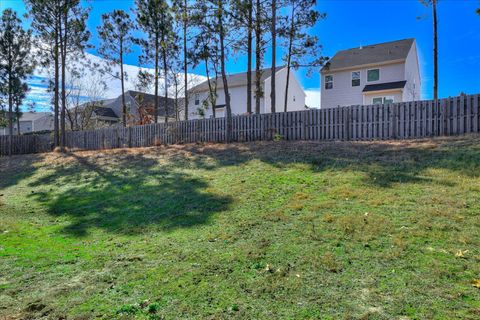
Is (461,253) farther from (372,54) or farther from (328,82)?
(372,54)

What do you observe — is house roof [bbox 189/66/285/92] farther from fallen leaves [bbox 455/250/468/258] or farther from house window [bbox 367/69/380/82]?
fallen leaves [bbox 455/250/468/258]

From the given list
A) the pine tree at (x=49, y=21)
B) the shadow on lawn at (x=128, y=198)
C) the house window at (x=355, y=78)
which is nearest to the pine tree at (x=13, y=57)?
the pine tree at (x=49, y=21)

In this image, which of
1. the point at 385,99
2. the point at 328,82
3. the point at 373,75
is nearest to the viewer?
the point at 385,99

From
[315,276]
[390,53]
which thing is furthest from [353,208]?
[390,53]

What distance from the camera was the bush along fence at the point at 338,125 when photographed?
10.1 meters

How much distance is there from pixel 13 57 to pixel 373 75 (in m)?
25.2

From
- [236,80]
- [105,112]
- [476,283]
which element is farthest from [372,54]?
[105,112]

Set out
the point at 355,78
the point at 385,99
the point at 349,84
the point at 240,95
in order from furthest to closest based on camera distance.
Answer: the point at 240,95 → the point at 349,84 → the point at 355,78 → the point at 385,99

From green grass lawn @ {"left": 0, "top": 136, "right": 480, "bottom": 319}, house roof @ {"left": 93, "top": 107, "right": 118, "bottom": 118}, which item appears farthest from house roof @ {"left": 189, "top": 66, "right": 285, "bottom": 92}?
green grass lawn @ {"left": 0, "top": 136, "right": 480, "bottom": 319}

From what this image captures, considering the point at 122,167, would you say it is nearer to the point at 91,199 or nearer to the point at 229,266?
the point at 91,199

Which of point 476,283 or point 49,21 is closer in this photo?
point 476,283

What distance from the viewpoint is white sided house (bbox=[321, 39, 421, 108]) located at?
2175 cm

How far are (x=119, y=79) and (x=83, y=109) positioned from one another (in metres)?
9.98

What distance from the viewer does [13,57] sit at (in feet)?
79.3
